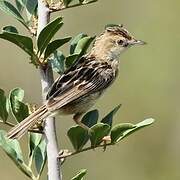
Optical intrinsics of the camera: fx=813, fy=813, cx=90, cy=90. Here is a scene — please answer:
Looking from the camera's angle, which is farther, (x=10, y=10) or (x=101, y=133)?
(x=10, y=10)

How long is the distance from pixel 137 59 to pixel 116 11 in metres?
1.01

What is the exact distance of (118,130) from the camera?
12.4ft

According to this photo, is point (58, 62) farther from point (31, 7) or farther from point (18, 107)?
point (18, 107)

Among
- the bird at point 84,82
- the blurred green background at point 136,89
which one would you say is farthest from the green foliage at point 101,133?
the blurred green background at point 136,89

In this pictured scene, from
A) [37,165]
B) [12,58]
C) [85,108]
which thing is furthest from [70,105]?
[12,58]

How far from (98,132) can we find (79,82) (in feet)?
2.50

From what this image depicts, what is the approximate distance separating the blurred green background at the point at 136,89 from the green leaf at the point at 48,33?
5187 mm

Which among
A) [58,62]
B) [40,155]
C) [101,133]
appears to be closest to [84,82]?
[58,62]

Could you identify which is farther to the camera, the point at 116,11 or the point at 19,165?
the point at 116,11

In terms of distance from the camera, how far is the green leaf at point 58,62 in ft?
13.6

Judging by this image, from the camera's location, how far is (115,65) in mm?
5129

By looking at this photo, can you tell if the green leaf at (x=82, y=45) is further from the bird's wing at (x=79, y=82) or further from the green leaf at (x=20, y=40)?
the green leaf at (x=20, y=40)

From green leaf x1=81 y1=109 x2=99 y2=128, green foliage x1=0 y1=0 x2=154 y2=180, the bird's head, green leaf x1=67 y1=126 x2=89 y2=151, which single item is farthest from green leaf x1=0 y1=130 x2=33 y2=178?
the bird's head

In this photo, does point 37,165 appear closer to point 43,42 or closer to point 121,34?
point 43,42
